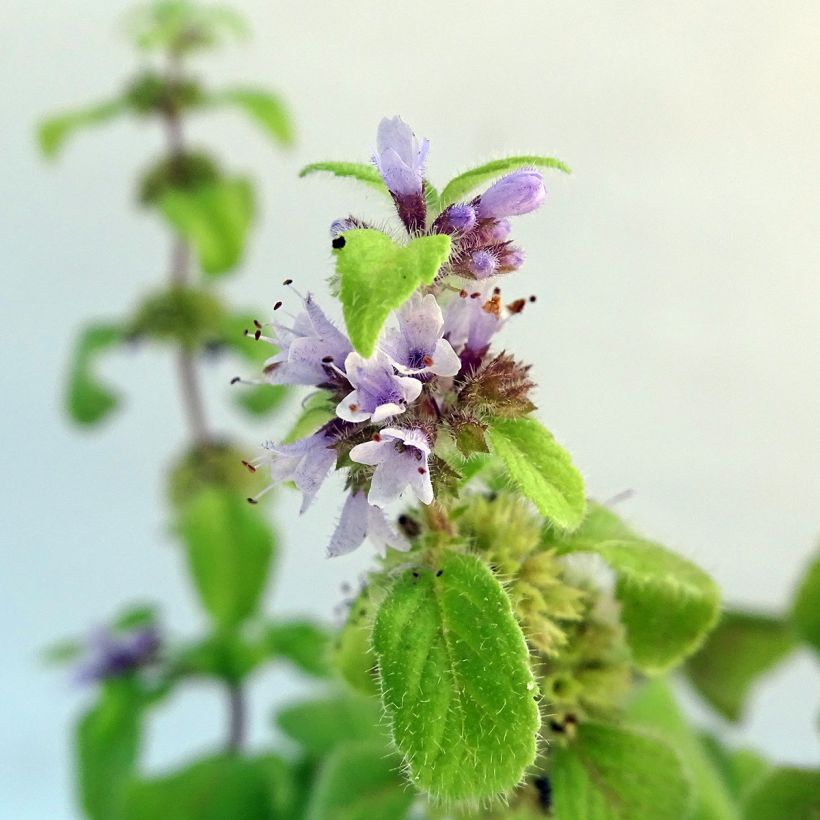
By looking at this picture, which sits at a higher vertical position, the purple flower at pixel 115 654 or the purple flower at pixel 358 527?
the purple flower at pixel 115 654

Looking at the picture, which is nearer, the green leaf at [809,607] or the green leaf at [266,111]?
the green leaf at [809,607]

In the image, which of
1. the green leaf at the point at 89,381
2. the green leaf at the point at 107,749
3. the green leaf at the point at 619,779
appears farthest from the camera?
the green leaf at the point at 89,381

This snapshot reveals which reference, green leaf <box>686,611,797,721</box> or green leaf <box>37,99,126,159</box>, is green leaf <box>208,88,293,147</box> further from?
green leaf <box>686,611,797,721</box>

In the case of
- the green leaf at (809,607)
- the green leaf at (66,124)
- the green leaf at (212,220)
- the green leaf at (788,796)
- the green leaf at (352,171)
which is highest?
the green leaf at (66,124)

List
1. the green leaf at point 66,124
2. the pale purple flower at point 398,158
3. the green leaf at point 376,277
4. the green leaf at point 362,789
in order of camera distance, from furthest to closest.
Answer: the green leaf at point 66,124 < the green leaf at point 362,789 < the pale purple flower at point 398,158 < the green leaf at point 376,277

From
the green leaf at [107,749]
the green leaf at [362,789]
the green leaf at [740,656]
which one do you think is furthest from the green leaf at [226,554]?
the green leaf at [740,656]

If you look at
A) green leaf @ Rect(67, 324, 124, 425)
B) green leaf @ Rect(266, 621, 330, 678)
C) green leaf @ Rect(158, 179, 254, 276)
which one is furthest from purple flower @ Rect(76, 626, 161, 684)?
green leaf @ Rect(158, 179, 254, 276)

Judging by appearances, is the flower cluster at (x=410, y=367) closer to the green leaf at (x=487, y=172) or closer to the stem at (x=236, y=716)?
the green leaf at (x=487, y=172)

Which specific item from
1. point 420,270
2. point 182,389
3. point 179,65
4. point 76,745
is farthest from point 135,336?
point 420,270
